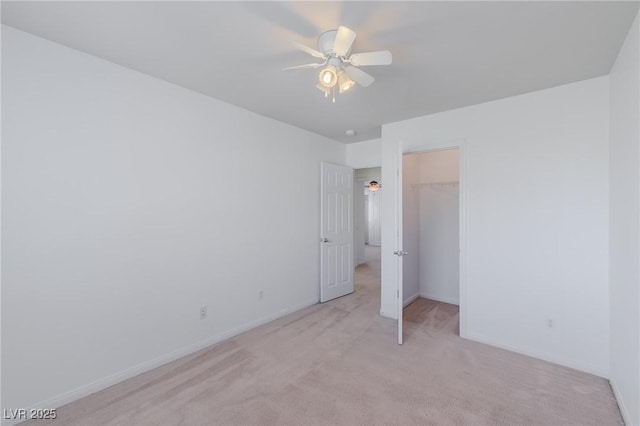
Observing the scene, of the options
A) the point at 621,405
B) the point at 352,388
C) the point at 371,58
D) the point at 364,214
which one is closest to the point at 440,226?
the point at 621,405

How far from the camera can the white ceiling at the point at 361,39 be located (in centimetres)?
161

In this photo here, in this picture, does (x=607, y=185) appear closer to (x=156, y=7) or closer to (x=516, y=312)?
(x=516, y=312)

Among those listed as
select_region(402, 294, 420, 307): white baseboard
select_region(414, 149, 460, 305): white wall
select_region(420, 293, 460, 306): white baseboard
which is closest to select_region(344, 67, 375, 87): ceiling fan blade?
select_region(414, 149, 460, 305): white wall

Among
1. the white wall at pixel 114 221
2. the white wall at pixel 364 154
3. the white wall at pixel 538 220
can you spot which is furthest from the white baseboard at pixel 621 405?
the white wall at pixel 364 154

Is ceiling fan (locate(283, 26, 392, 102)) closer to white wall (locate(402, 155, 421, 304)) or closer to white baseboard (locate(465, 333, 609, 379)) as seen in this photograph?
white wall (locate(402, 155, 421, 304))

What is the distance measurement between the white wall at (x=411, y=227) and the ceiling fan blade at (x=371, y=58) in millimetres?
2405

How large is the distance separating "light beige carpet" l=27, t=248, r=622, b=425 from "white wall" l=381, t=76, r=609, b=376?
0.94 feet

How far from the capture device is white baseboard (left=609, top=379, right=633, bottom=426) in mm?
1796

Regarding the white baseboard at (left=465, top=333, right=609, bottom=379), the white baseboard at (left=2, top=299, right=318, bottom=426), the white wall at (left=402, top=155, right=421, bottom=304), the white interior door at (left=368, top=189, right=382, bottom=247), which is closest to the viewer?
the white baseboard at (left=2, top=299, right=318, bottom=426)

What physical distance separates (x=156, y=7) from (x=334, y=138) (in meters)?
3.08

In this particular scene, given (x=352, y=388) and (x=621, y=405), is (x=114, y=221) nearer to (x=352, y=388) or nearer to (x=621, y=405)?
(x=352, y=388)

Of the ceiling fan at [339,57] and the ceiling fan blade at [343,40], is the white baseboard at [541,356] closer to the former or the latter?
the ceiling fan at [339,57]

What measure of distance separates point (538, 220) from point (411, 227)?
1.78 meters

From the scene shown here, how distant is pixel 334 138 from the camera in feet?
14.6
